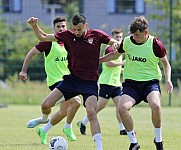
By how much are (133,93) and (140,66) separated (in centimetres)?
41

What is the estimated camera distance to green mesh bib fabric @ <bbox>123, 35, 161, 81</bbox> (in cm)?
985

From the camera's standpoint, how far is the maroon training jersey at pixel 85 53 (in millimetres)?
9992

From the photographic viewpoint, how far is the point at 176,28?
960 inches

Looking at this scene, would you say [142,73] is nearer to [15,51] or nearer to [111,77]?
[111,77]

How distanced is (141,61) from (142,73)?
0.59ft

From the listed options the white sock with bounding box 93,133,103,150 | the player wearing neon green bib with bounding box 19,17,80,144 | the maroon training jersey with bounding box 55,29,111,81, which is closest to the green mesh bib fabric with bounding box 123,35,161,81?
the maroon training jersey with bounding box 55,29,111,81

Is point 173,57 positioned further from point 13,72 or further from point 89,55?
→ point 89,55

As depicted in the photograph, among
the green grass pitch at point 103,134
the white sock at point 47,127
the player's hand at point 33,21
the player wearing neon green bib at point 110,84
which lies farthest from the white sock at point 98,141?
the player wearing neon green bib at point 110,84

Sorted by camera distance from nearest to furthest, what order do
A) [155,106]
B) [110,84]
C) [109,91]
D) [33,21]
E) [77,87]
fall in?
[155,106] < [33,21] < [77,87] < [109,91] < [110,84]

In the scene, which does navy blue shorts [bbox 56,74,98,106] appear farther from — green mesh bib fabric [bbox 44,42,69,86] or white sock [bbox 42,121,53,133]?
green mesh bib fabric [bbox 44,42,69,86]

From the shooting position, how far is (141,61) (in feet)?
32.4

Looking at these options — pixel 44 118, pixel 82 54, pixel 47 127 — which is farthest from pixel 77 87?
pixel 44 118

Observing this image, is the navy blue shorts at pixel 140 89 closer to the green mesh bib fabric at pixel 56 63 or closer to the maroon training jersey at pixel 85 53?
the maroon training jersey at pixel 85 53

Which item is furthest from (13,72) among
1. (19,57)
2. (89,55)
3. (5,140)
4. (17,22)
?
(89,55)
